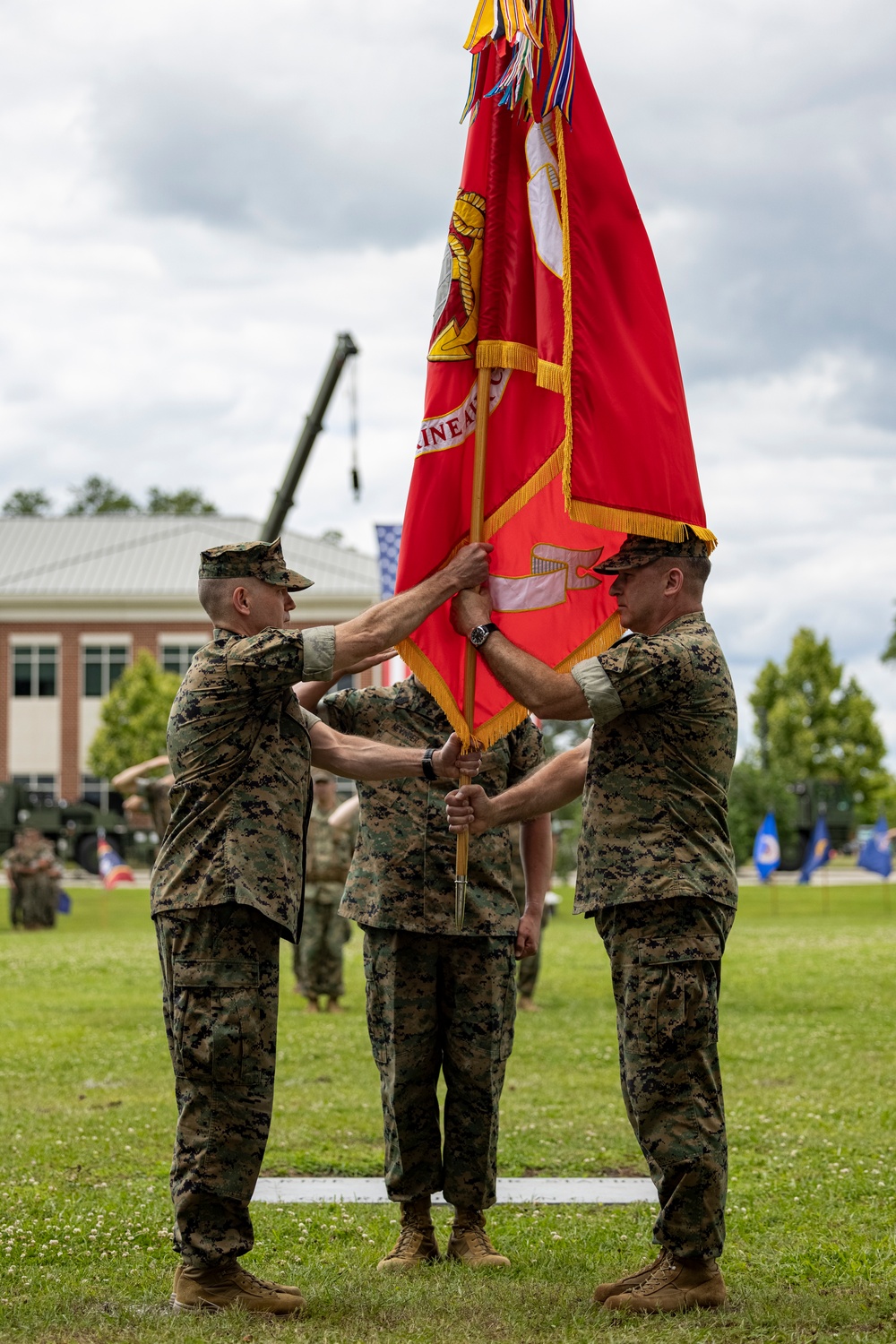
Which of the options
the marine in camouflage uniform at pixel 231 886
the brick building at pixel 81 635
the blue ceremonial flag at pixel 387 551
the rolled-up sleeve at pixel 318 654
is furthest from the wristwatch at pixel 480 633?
the brick building at pixel 81 635

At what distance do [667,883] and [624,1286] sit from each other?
53.6 inches

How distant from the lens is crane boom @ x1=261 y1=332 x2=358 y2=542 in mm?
18359

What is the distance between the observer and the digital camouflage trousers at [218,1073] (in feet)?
16.0

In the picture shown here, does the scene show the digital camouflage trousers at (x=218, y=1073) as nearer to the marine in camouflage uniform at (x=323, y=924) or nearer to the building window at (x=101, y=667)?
the marine in camouflage uniform at (x=323, y=924)

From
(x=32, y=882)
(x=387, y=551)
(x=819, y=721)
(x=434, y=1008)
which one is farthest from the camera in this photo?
(x=819, y=721)

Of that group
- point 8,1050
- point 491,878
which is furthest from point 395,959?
point 8,1050

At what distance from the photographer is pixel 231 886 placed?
16.1ft

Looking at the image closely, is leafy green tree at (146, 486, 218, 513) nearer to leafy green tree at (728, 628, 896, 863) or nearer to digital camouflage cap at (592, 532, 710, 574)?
leafy green tree at (728, 628, 896, 863)

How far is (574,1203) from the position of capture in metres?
6.77

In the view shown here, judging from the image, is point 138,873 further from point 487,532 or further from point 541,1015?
point 487,532

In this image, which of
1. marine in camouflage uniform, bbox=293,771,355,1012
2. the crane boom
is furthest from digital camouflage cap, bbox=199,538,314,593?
the crane boom

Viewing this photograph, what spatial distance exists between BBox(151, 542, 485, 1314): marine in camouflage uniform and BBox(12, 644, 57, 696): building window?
181 feet

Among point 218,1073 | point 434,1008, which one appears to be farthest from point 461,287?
point 218,1073

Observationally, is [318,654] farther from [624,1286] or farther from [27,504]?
[27,504]
